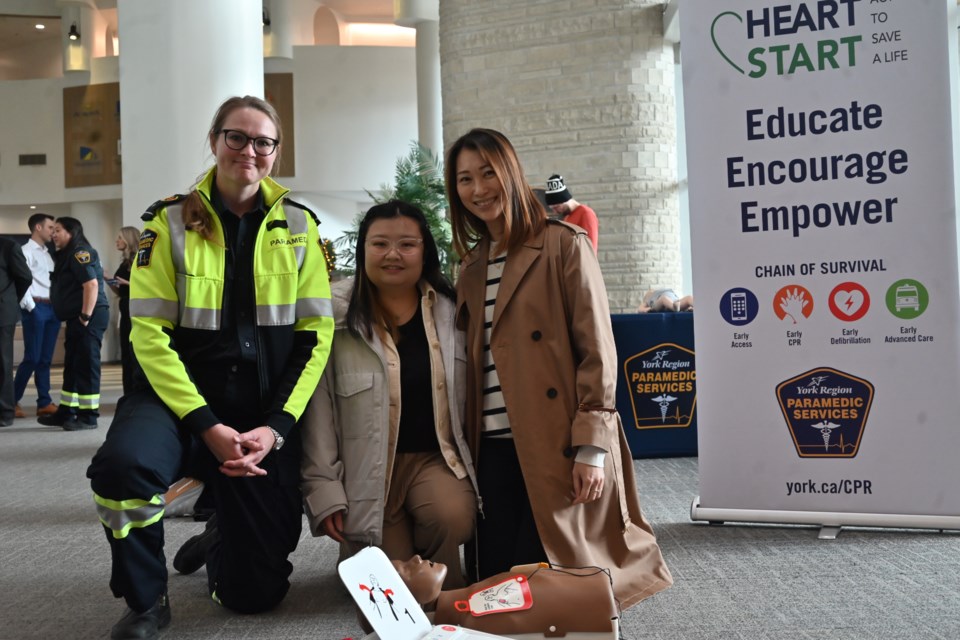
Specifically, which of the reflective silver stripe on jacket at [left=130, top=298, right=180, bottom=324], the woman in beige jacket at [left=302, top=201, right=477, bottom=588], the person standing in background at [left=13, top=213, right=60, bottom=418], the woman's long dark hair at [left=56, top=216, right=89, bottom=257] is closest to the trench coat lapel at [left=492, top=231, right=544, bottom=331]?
the woman in beige jacket at [left=302, top=201, right=477, bottom=588]

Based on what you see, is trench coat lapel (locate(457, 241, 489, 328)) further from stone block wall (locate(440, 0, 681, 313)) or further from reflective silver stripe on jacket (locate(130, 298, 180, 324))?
stone block wall (locate(440, 0, 681, 313))

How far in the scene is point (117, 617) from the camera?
2.68 metres

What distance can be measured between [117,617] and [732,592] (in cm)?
175

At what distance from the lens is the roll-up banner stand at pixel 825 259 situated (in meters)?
3.36

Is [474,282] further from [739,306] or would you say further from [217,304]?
[739,306]

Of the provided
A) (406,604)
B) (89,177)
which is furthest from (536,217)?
(89,177)

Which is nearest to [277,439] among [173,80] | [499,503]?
[499,503]

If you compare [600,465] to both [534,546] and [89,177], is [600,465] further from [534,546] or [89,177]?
[89,177]

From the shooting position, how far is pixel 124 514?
2.32 meters

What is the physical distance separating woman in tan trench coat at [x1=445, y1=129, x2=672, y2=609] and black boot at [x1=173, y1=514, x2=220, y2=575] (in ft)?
3.00

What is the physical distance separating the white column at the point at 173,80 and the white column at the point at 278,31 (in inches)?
473

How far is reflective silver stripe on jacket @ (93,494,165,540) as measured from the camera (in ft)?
7.59

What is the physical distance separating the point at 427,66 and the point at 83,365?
935 centimetres

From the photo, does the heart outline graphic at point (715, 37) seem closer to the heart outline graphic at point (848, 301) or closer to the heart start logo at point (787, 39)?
the heart start logo at point (787, 39)
